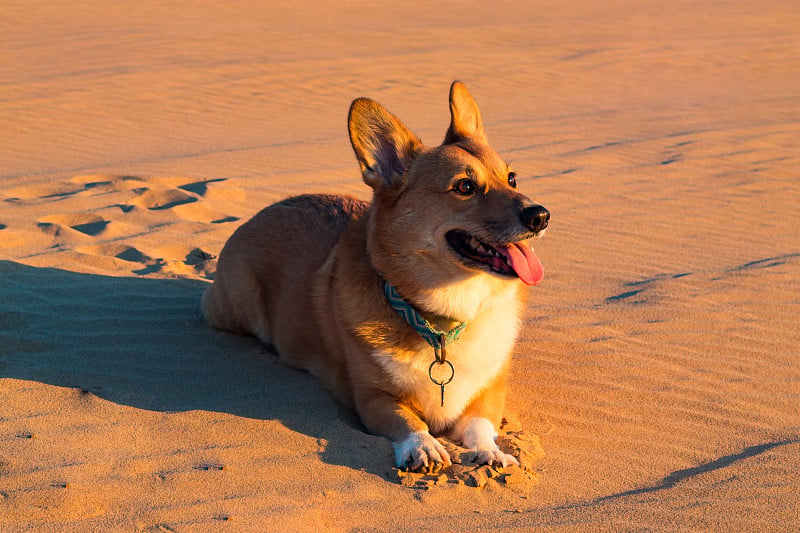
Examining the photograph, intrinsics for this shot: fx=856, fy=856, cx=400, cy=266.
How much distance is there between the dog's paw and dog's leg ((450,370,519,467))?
16 centimetres

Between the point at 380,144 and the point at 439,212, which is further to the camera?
the point at 380,144

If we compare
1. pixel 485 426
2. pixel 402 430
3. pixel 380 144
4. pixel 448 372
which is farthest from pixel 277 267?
pixel 485 426

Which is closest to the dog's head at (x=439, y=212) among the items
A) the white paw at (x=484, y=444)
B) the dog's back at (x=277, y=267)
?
the white paw at (x=484, y=444)

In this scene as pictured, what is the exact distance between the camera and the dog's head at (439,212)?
151 inches

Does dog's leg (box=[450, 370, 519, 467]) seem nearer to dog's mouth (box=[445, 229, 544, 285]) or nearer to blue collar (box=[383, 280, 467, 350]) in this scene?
blue collar (box=[383, 280, 467, 350])

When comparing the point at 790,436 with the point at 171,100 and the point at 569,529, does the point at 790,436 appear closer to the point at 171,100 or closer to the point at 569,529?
the point at 569,529

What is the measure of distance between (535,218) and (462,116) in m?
1.04

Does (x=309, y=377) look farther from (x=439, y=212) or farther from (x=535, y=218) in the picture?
(x=535, y=218)

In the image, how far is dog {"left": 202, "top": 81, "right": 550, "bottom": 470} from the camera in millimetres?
3838

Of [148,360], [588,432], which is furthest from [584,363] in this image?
[148,360]

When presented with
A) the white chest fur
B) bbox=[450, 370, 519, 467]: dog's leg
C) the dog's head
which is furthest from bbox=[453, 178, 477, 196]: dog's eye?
bbox=[450, 370, 519, 467]: dog's leg

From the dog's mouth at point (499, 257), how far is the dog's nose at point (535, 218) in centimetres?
13

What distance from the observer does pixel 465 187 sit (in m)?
4.02

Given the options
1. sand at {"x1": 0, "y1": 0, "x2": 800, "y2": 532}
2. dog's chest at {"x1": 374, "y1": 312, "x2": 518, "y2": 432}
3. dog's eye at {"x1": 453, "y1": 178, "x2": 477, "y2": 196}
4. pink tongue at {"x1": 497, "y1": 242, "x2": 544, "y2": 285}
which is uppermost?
dog's eye at {"x1": 453, "y1": 178, "x2": 477, "y2": 196}
